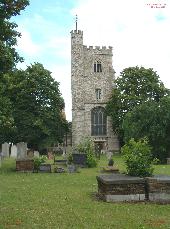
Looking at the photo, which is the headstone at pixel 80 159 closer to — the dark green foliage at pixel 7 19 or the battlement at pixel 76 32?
the dark green foliage at pixel 7 19

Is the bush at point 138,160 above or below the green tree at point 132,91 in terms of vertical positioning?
below

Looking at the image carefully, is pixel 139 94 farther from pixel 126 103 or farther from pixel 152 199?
pixel 152 199

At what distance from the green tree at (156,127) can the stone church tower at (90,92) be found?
25.1 metres

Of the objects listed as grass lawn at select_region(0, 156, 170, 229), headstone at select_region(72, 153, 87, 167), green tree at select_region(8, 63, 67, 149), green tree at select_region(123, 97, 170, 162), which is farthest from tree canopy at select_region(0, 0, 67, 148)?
grass lawn at select_region(0, 156, 170, 229)

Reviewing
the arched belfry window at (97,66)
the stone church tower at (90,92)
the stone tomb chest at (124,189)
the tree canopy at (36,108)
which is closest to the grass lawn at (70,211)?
the stone tomb chest at (124,189)

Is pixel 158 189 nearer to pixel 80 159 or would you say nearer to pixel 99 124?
pixel 80 159

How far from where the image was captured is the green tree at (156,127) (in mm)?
39856

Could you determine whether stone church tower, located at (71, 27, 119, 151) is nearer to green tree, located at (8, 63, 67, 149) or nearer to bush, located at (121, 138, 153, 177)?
green tree, located at (8, 63, 67, 149)

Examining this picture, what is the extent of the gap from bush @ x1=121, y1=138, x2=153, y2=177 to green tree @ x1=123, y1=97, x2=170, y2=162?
24303 millimetres

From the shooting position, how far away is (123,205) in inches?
490

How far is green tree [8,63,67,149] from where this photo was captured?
164 ft

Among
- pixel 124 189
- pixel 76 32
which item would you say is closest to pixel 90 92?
pixel 76 32

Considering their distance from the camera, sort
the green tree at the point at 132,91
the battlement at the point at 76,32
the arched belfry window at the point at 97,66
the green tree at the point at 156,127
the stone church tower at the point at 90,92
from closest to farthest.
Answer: the green tree at the point at 156,127, the green tree at the point at 132,91, the stone church tower at the point at 90,92, the battlement at the point at 76,32, the arched belfry window at the point at 97,66

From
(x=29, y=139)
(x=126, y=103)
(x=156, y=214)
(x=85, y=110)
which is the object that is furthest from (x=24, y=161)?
(x=85, y=110)
